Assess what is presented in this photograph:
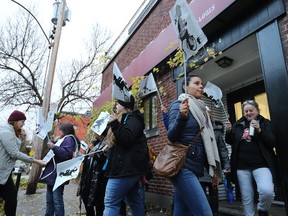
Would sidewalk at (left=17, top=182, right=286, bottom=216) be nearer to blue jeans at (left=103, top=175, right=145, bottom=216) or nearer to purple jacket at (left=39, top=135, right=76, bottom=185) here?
purple jacket at (left=39, top=135, right=76, bottom=185)

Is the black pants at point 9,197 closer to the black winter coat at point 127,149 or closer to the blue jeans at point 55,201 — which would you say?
the blue jeans at point 55,201

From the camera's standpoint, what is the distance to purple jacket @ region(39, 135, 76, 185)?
3.77m

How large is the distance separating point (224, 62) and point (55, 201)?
4352 mm

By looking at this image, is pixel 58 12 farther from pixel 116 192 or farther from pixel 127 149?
pixel 116 192

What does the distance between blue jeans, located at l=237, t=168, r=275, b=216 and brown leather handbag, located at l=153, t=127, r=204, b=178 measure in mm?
1486

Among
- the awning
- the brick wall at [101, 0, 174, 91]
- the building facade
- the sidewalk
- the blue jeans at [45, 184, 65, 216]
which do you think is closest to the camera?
the building facade

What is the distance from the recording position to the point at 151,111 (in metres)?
7.06

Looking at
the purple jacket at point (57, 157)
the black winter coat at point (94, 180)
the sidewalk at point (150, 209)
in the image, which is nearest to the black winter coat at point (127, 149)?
the black winter coat at point (94, 180)

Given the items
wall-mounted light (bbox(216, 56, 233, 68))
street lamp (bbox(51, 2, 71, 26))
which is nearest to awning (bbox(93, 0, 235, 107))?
wall-mounted light (bbox(216, 56, 233, 68))

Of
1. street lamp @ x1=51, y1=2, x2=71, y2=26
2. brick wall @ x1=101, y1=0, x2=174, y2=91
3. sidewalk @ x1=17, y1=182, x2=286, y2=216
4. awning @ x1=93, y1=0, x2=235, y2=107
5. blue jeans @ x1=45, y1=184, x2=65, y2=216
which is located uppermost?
street lamp @ x1=51, y1=2, x2=71, y2=26

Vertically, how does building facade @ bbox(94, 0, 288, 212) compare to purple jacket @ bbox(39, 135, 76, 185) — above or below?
above

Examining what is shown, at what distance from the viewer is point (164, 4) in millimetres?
6762

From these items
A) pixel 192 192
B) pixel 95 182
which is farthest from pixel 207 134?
pixel 95 182

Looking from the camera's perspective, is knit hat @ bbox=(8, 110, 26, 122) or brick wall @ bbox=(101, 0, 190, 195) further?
brick wall @ bbox=(101, 0, 190, 195)
